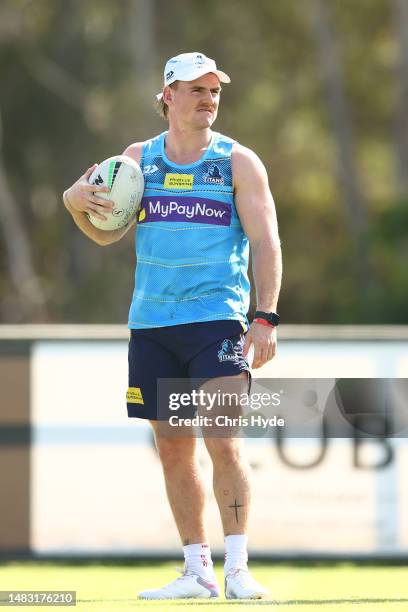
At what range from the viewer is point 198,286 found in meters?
6.01

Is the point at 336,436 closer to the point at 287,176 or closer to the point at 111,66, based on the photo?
the point at 111,66

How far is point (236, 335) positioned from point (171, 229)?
52 centimetres

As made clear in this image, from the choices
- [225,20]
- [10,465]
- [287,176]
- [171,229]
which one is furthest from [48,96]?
[171,229]

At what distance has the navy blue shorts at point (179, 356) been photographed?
5.95 meters

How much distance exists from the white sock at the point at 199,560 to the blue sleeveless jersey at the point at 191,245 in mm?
960

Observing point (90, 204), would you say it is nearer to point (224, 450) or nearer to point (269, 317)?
point (269, 317)

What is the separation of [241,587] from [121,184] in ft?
5.66

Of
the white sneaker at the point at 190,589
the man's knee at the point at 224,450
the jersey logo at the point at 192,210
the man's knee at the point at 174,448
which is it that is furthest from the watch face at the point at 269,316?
the white sneaker at the point at 190,589

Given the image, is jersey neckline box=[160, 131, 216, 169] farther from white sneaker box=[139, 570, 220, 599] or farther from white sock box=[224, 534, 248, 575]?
white sneaker box=[139, 570, 220, 599]

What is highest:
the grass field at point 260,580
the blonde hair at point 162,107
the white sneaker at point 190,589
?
the blonde hair at point 162,107

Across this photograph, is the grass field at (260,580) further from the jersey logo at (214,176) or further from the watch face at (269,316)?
the jersey logo at (214,176)

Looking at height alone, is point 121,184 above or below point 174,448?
above

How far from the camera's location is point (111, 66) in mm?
31688

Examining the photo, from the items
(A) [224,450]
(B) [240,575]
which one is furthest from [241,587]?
(A) [224,450]
